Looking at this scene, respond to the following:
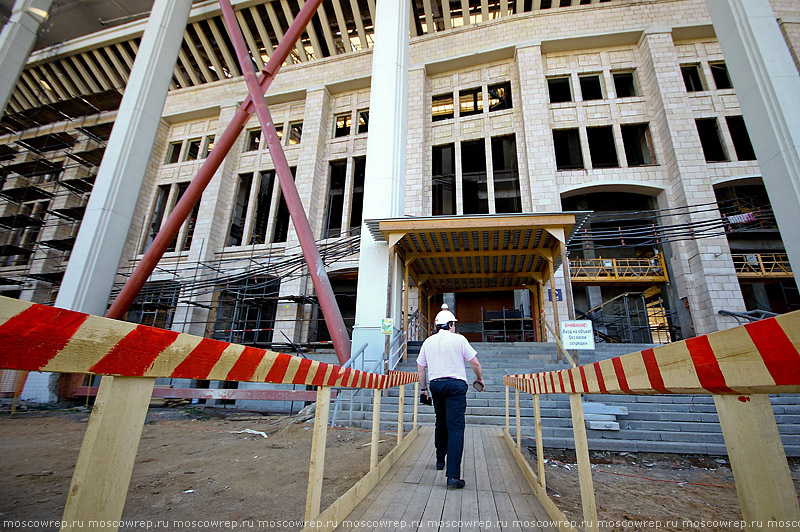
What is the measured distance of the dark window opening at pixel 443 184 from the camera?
19250 mm

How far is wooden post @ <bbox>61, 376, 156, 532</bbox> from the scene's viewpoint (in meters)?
0.80

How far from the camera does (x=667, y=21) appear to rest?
16.3 meters

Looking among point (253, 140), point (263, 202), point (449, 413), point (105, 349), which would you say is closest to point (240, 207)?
point (263, 202)

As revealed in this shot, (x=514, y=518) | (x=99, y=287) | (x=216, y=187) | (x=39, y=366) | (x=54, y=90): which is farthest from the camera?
(x=54, y=90)

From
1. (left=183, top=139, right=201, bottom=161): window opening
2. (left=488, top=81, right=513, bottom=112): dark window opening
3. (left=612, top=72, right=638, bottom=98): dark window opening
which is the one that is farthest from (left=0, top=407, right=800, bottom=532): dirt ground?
(left=183, top=139, right=201, bottom=161): window opening

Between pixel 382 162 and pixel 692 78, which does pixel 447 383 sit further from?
pixel 692 78

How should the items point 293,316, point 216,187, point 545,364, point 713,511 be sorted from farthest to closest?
point 216,187 < point 293,316 < point 545,364 < point 713,511

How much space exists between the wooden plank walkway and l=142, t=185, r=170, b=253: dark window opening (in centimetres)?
2222

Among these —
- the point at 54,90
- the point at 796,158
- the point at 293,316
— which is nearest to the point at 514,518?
the point at 796,158

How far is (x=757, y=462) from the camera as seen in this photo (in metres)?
0.95

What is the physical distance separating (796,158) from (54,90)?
36.0 m

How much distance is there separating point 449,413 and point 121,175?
50.6 ft

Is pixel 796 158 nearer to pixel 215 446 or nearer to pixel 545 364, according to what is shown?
pixel 545 364

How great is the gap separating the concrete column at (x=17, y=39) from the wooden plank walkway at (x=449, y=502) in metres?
21.5
